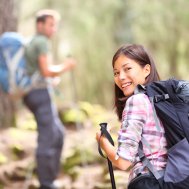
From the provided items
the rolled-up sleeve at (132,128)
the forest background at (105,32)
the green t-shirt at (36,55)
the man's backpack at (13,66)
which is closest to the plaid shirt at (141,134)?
the rolled-up sleeve at (132,128)

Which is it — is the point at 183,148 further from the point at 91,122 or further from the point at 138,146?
the point at 91,122

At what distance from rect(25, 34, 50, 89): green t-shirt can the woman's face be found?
10.00ft

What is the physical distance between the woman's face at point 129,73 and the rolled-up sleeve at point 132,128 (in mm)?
261

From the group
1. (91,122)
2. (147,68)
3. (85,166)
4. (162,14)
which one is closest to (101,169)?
(85,166)

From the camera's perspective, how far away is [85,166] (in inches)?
313

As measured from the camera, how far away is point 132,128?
285 centimetres

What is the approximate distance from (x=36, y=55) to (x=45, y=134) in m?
1.09

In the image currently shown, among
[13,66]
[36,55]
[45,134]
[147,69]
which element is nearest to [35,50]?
[36,55]

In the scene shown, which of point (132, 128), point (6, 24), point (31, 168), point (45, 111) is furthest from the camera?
point (6, 24)

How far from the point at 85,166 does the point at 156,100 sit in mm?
5232

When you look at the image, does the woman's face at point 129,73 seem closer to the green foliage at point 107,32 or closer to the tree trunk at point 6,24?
the tree trunk at point 6,24

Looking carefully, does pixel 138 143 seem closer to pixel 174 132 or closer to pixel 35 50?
pixel 174 132

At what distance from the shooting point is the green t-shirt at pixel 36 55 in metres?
6.12

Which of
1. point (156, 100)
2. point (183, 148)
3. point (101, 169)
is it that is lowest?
point (101, 169)
